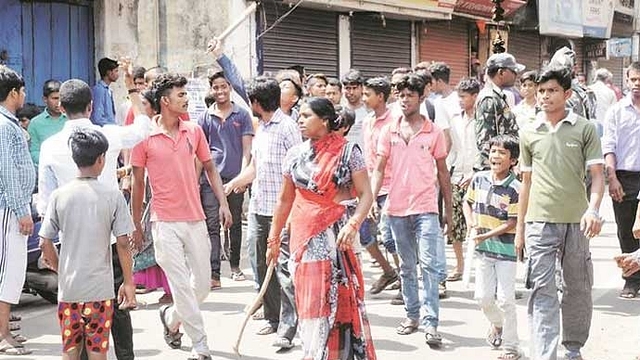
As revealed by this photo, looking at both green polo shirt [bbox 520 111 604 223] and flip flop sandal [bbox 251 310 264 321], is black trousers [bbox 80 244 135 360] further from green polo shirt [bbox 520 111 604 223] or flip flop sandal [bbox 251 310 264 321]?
green polo shirt [bbox 520 111 604 223]

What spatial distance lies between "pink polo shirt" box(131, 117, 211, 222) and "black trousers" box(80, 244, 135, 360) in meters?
0.63

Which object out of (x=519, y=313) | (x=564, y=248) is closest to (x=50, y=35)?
(x=519, y=313)

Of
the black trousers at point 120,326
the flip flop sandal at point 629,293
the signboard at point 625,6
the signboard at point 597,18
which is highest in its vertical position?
the signboard at point 625,6

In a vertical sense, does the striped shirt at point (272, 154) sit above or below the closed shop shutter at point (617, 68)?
below

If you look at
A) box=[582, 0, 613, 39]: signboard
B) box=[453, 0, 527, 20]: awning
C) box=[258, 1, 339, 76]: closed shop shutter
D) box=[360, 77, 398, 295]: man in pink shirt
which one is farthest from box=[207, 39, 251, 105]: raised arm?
box=[582, 0, 613, 39]: signboard

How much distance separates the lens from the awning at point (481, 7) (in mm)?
16859

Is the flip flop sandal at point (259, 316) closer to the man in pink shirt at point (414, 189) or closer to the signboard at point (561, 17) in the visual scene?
the man in pink shirt at point (414, 189)

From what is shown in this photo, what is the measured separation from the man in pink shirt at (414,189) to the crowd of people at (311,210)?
1 cm

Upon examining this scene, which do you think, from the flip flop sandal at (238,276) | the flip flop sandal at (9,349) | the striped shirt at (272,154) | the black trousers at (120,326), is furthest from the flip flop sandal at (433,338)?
the flip flop sandal at (238,276)

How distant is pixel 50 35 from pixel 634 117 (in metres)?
7.19

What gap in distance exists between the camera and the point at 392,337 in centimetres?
632

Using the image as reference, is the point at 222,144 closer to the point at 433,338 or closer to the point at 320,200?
the point at 433,338

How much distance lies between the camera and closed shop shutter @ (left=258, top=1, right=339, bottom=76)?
1308 centimetres

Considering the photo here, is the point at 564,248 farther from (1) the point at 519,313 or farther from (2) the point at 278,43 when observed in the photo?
(2) the point at 278,43
